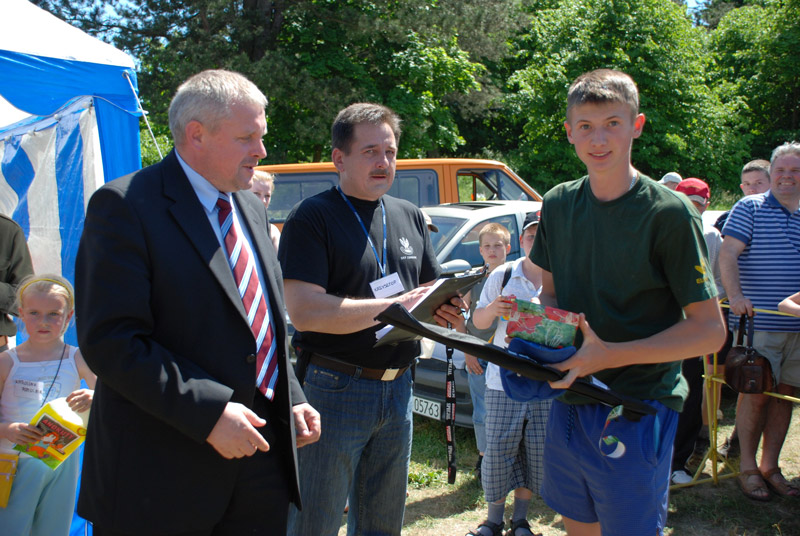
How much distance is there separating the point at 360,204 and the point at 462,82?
1774 centimetres

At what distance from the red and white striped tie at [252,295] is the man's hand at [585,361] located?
90cm

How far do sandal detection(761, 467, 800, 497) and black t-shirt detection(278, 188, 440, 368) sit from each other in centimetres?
326

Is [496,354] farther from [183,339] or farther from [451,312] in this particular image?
[183,339]

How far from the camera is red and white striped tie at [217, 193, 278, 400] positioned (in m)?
1.98

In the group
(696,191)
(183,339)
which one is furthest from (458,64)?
(183,339)

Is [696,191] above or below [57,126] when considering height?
below

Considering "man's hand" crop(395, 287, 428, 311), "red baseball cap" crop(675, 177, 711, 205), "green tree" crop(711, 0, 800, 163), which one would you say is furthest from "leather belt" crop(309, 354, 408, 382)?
"green tree" crop(711, 0, 800, 163)

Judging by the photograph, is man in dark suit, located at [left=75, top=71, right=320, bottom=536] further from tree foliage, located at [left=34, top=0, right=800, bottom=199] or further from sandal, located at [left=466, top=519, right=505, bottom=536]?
tree foliage, located at [left=34, top=0, right=800, bottom=199]

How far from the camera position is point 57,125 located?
404cm

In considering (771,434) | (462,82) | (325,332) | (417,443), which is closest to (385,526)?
(325,332)

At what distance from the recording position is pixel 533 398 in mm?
2158

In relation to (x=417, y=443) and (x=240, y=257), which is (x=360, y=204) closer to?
(x=240, y=257)

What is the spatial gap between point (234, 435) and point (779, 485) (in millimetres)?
4240

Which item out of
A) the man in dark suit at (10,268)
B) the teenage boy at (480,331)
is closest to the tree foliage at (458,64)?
the teenage boy at (480,331)
